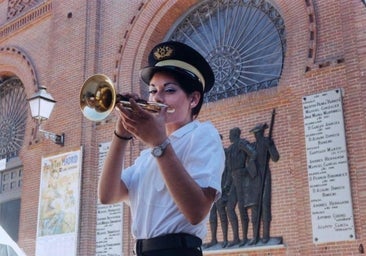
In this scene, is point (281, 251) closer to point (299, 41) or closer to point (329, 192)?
point (329, 192)

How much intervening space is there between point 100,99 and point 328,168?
6.52 meters

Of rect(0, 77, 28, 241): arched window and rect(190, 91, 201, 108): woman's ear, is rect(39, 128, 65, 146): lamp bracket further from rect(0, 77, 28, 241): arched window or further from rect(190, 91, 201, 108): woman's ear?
rect(190, 91, 201, 108): woman's ear

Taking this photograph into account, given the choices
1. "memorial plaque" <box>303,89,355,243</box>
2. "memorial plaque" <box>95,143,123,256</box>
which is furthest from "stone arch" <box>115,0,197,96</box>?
"memorial plaque" <box>303,89,355,243</box>

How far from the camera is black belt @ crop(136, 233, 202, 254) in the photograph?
218 centimetres

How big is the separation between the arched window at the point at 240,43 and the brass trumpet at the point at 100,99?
7.70 meters

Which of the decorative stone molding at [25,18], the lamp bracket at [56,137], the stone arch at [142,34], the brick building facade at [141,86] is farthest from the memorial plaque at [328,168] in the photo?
the decorative stone molding at [25,18]

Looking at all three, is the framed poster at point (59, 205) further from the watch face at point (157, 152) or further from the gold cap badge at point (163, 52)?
the watch face at point (157, 152)

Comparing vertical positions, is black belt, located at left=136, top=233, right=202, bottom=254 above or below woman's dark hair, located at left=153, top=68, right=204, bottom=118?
below

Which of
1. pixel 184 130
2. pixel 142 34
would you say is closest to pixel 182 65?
pixel 184 130

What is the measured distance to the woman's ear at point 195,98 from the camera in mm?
2531

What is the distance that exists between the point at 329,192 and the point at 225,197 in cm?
188

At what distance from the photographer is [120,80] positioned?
12.0m

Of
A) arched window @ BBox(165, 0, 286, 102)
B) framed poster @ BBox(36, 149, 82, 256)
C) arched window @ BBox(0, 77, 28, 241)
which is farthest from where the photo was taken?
arched window @ BBox(0, 77, 28, 241)

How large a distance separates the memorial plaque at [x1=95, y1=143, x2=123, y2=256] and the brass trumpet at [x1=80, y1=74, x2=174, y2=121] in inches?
338
